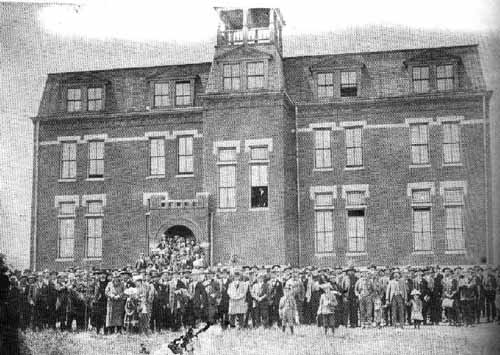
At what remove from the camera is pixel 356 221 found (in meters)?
6.42

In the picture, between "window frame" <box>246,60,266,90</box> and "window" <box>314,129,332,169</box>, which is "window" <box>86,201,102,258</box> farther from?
"window" <box>314,129,332,169</box>

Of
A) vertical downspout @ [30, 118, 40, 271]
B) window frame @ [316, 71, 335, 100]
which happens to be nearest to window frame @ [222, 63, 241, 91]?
window frame @ [316, 71, 335, 100]

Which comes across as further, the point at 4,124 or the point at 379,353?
the point at 4,124

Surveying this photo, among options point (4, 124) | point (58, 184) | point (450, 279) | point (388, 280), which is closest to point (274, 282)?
point (388, 280)

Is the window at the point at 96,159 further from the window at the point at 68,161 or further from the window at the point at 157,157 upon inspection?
the window at the point at 157,157

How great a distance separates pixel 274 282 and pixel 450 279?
5.49 feet

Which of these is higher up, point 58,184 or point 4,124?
point 4,124

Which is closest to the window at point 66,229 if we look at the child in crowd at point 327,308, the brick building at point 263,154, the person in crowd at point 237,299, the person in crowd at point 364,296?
the brick building at point 263,154

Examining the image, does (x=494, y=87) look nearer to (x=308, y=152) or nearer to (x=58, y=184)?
(x=308, y=152)

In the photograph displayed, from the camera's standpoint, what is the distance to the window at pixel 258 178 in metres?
6.68

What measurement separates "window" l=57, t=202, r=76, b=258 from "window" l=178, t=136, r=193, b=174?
1.19 m

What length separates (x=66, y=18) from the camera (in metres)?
6.86

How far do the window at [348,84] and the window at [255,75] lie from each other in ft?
2.73

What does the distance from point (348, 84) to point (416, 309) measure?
231cm
